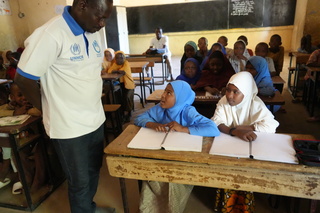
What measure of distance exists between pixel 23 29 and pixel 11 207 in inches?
295

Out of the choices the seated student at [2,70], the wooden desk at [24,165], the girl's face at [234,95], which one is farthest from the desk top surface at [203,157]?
the seated student at [2,70]

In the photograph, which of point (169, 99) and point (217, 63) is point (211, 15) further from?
point (169, 99)

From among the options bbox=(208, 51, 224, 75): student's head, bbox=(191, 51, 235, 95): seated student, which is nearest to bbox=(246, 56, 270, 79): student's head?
bbox=(191, 51, 235, 95): seated student

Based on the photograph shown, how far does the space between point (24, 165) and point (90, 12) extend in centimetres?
165

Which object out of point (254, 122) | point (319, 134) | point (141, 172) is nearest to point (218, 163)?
point (141, 172)

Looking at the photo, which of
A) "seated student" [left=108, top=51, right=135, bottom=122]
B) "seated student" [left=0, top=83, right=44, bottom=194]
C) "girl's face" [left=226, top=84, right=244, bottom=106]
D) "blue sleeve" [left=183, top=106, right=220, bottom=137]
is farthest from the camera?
"seated student" [left=108, top=51, right=135, bottom=122]

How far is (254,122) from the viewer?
5.61ft

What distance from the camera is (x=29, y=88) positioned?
1.38 metres

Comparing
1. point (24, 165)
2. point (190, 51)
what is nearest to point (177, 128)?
point (24, 165)

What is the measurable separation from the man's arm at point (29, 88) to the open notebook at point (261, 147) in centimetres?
104

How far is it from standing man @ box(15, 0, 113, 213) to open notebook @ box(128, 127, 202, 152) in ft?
1.02

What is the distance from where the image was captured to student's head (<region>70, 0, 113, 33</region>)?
131 centimetres

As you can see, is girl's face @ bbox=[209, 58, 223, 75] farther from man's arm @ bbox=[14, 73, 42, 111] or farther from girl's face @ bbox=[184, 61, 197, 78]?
man's arm @ bbox=[14, 73, 42, 111]

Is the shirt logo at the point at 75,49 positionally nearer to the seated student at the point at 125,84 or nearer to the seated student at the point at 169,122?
the seated student at the point at 169,122
